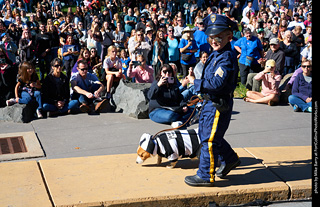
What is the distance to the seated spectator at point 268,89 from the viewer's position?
980 cm

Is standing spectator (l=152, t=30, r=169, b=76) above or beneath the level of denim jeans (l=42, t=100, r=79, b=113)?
above

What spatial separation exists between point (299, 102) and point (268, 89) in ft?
2.71

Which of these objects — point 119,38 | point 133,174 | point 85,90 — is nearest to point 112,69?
point 85,90

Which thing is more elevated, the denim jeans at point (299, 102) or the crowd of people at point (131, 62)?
the crowd of people at point (131, 62)

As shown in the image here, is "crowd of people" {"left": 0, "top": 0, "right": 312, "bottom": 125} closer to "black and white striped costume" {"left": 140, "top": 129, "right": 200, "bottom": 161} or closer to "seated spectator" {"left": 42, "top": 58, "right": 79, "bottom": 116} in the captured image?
"seated spectator" {"left": 42, "top": 58, "right": 79, "bottom": 116}

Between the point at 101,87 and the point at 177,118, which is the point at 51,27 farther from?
the point at 177,118

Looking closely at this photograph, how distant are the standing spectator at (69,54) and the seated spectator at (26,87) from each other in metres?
2.90

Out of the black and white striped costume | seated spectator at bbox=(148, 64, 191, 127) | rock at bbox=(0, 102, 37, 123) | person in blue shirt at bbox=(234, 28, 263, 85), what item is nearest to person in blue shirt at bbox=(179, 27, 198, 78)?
person in blue shirt at bbox=(234, 28, 263, 85)

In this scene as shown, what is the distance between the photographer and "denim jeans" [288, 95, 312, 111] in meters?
9.24

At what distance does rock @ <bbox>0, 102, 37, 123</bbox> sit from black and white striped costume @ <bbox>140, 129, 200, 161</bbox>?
12.2ft

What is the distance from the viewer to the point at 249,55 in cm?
1231

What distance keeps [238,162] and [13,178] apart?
264 cm

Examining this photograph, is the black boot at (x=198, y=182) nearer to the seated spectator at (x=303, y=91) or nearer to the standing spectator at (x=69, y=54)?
the seated spectator at (x=303, y=91)

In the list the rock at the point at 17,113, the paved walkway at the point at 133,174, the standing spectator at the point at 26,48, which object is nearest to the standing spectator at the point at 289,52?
the paved walkway at the point at 133,174
